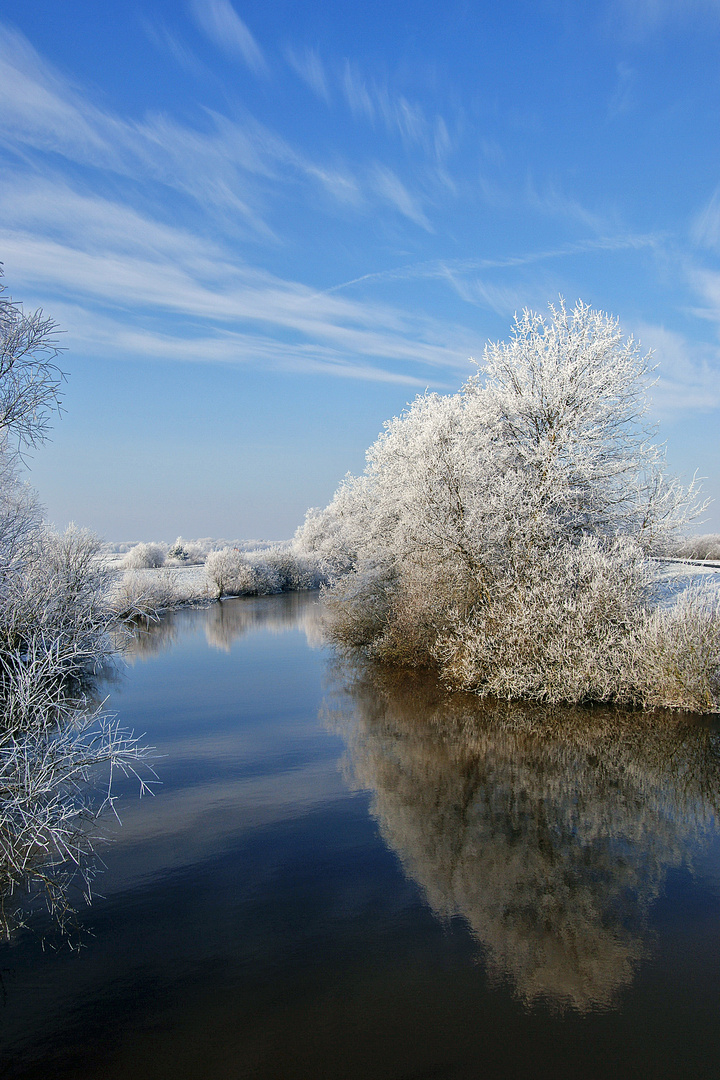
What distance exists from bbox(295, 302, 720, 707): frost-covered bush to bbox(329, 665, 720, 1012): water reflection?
1.01 m

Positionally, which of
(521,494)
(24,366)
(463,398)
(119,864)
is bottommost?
(119,864)

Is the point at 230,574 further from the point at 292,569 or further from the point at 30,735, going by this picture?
the point at 30,735

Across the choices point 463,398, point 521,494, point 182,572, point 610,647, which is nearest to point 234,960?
point 610,647

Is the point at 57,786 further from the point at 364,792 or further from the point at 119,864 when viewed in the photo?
the point at 364,792

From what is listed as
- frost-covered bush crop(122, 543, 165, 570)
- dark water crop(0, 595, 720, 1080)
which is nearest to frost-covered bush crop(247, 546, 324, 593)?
frost-covered bush crop(122, 543, 165, 570)

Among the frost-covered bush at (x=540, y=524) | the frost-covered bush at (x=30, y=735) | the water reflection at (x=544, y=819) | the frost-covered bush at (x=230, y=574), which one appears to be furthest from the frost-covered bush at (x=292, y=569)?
the frost-covered bush at (x=30, y=735)

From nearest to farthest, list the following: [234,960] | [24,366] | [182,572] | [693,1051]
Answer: [693,1051] < [234,960] < [24,366] < [182,572]

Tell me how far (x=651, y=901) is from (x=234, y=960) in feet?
12.5

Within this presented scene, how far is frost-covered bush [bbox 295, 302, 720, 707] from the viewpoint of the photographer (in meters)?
12.4

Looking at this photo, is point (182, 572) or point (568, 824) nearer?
point (568, 824)

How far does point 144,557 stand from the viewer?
2120 inches

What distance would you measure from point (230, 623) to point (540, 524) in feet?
61.9

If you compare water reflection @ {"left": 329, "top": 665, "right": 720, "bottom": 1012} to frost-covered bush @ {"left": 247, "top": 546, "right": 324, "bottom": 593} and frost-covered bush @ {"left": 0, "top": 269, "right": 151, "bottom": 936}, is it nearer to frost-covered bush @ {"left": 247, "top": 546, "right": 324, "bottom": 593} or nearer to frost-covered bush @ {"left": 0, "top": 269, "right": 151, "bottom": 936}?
frost-covered bush @ {"left": 0, "top": 269, "right": 151, "bottom": 936}

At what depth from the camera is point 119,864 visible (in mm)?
6934
